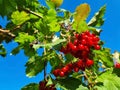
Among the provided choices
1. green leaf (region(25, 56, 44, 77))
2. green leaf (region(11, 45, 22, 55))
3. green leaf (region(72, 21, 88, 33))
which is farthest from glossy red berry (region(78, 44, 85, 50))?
green leaf (region(11, 45, 22, 55))

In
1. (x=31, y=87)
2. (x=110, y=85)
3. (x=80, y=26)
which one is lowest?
(x=110, y=85)

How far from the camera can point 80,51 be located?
323 centimetres

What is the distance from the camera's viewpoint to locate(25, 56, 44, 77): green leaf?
11.8 feet

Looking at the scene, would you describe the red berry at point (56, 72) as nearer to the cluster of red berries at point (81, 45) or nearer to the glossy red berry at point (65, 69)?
the glossy red berry at point (65, 69)

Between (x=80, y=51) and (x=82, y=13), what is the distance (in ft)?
1.31

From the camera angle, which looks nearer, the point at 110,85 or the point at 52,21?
the point at 110,85

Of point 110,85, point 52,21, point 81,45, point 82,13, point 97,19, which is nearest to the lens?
point 110,85

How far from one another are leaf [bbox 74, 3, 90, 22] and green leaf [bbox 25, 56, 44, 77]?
0.52 metres

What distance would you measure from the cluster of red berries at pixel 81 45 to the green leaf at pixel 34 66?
340 millimetres

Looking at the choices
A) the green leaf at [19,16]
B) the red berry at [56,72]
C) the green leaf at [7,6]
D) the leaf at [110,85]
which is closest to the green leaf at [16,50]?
the green leaf at [19,16]

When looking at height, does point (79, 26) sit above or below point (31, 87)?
above

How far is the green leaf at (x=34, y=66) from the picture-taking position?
361cm

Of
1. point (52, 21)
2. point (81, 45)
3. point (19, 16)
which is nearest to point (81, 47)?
point (81, 45)

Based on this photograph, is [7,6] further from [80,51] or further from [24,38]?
[80,51]
